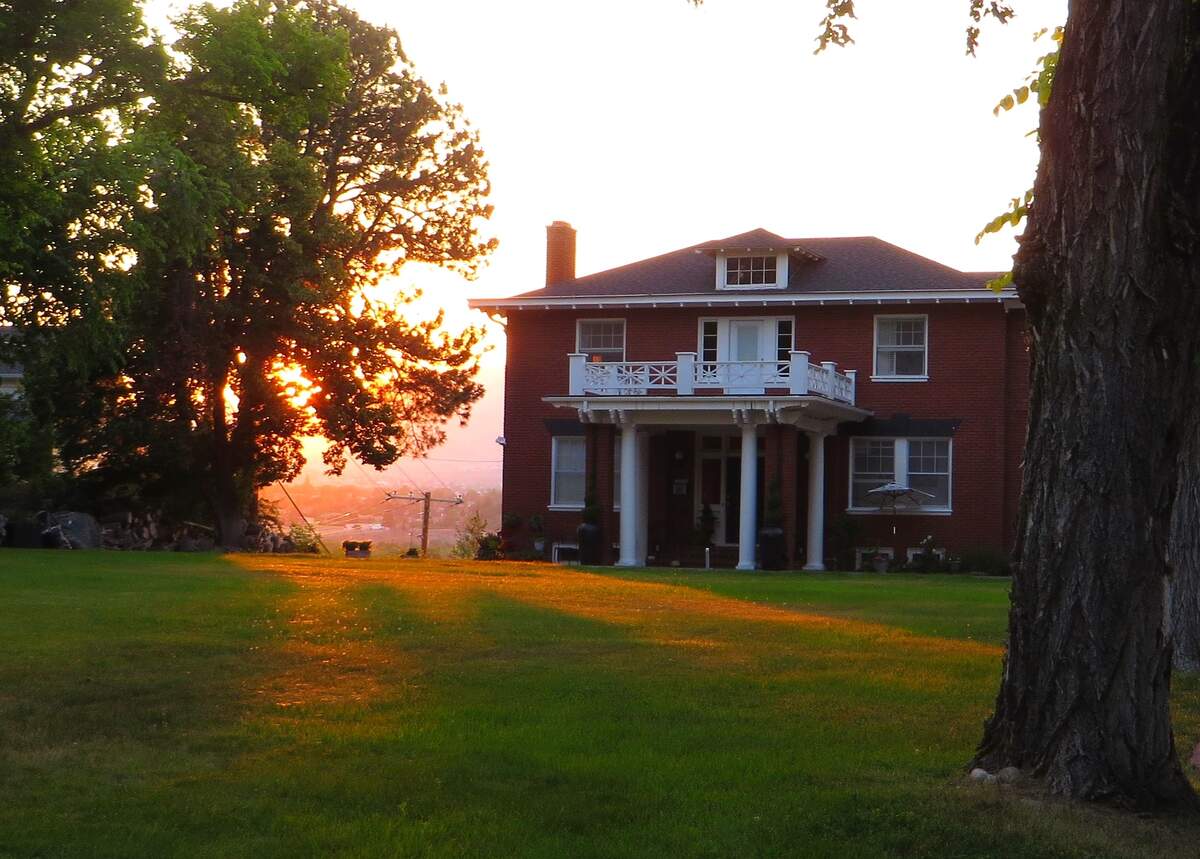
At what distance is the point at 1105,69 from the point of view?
7.96m

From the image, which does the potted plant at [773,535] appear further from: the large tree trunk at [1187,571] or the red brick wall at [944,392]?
the large tree trunk at [1187,571]

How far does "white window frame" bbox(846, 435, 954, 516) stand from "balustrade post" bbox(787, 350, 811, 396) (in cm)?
438

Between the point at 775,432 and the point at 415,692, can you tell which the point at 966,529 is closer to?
the point at 775,432

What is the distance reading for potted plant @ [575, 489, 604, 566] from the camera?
34.5 m

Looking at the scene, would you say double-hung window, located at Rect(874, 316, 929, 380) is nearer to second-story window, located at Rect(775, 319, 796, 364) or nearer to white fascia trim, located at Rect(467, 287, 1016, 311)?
white fascia trim, located at Rect(467, 287, 1016, 311)

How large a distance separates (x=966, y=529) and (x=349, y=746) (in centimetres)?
2830

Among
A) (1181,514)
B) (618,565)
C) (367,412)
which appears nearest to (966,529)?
(618,565)

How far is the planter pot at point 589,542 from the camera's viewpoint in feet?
113

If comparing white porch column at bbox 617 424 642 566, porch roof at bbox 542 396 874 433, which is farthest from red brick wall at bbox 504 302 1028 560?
white porch column at bbox 617 424 642 566

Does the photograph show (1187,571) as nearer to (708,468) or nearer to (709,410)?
(709,410)

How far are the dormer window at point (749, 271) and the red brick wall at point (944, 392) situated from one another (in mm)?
665

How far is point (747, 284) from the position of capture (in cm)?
3681

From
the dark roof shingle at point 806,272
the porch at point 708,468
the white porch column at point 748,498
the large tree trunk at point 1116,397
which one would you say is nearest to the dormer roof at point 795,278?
the dark roof shingle at point 806,272

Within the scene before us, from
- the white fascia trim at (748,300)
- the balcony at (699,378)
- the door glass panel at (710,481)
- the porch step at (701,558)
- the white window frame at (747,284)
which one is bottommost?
the porch step at (701,558)
